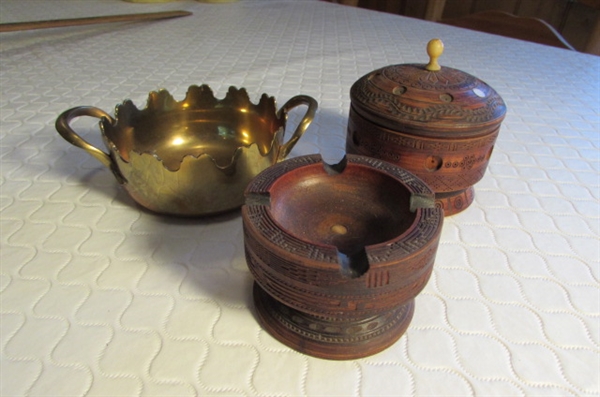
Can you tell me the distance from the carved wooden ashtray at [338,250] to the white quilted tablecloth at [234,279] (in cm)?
3

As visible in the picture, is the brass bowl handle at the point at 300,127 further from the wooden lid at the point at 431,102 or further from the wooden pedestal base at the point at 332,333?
the wooden pedestal base at the point at 332,333

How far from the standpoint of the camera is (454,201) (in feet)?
2.37

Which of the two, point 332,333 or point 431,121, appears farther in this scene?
point 431,121

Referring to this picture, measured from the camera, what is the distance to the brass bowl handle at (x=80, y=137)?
61cm

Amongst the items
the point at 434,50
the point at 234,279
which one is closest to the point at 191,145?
the point at 234,279

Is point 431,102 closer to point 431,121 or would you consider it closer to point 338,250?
point 431,121

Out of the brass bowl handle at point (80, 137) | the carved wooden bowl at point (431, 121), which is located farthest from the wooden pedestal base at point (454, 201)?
the brass bowl handle at point (80, 137)

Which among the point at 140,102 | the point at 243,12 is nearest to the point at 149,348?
the point at 140,102

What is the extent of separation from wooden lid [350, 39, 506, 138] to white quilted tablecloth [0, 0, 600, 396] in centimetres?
17

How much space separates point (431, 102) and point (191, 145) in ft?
1.41

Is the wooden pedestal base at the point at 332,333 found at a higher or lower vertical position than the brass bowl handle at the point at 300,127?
lower

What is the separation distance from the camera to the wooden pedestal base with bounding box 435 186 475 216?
2.32 feet

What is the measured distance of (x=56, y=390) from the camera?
456 millimetres

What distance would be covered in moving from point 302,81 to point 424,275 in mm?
854
